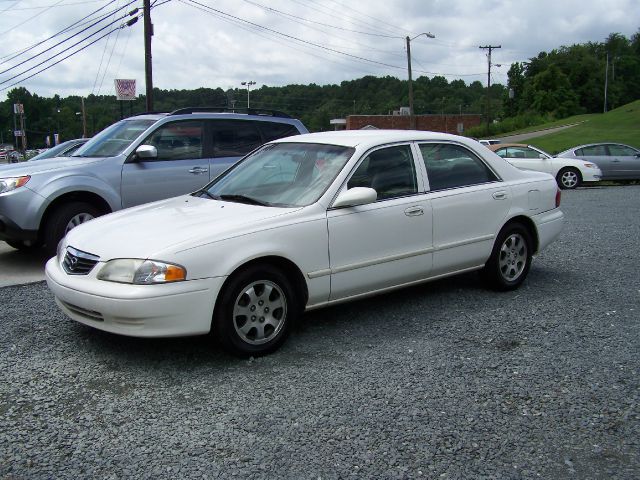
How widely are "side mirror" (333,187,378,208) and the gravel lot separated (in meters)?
1.02

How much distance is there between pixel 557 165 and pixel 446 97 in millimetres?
82408

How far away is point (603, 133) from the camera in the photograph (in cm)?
5075

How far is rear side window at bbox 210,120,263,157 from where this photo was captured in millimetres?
8719

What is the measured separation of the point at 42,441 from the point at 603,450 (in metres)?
2.85

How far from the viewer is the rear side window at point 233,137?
8719 mm

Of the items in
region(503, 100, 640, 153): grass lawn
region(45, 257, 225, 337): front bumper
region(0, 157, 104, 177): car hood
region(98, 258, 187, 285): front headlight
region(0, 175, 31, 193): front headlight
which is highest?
region(503, 100, 640, 153): grass lawn

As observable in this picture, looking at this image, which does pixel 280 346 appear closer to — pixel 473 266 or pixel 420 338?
pixel 420 338

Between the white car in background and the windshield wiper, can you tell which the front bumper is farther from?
the white car in background

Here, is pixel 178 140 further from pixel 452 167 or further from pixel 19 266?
pixel 452 167

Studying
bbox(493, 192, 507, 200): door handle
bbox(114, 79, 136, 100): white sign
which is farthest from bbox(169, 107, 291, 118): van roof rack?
bbox(114, 79, 136, 100): white sign

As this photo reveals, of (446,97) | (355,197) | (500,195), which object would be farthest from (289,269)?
(446,97)

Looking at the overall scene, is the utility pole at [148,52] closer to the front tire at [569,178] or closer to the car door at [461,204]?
the front tire at [569,178]

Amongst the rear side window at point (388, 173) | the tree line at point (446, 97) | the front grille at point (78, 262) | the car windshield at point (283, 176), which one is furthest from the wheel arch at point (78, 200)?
the tree line at point (446, 97)

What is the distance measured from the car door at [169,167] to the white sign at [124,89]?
1764 centimetres
